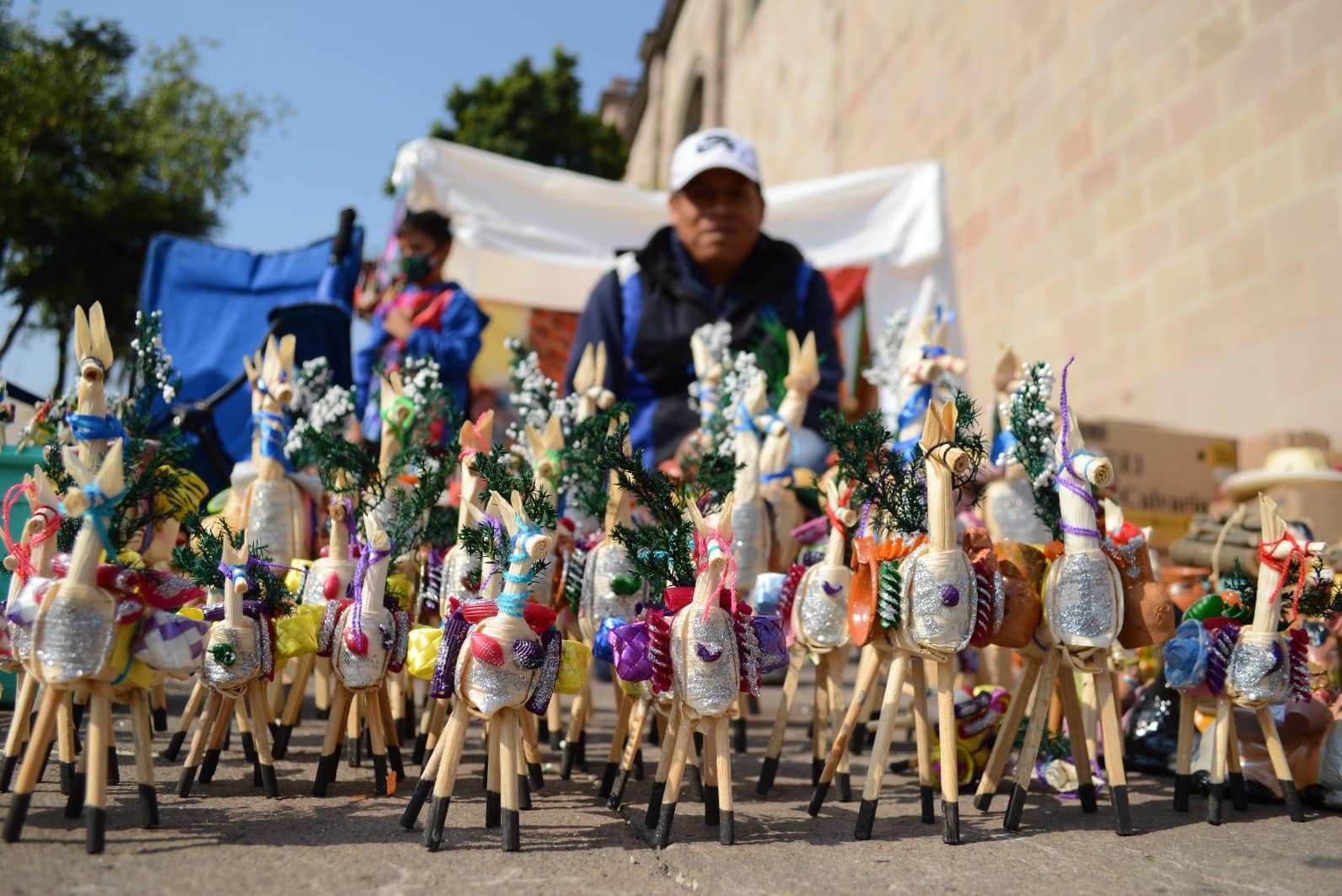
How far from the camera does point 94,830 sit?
2311mm

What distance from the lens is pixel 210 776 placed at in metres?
3.07

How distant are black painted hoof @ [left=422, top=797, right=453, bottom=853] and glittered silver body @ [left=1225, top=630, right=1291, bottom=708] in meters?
2.14

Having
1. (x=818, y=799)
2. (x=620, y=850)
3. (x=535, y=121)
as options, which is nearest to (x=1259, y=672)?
(x=818, y=799)

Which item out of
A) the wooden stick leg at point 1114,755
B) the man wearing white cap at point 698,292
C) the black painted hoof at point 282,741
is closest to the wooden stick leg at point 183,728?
the black painted hoof at point 282,741

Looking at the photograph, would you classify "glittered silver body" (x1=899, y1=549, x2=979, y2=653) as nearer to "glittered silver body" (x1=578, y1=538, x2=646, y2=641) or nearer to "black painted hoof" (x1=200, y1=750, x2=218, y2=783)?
"glittered silver body" (x1=578, y1=538, x2=646, y2=641)

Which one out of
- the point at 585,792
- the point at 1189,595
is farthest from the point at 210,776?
the point at 1189,595

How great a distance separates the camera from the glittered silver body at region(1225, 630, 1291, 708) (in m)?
2.95

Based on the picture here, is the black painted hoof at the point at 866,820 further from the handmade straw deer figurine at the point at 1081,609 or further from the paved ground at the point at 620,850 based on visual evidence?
the handmade straw deer figurine at the point at 1081,609

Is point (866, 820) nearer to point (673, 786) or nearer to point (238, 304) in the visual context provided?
point (673, 786)

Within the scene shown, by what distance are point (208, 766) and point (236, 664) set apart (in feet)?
1.44

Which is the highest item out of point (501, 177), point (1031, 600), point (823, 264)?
point (501, 177)

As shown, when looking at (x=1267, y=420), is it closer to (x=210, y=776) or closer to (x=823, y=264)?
(x=823, y=264)

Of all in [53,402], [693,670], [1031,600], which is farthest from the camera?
[53,402]

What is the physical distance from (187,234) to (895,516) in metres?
8.35
